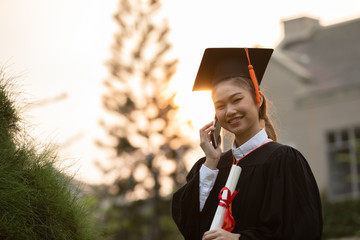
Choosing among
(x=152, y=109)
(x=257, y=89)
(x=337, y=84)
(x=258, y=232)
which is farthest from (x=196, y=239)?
(x=152, y=109)

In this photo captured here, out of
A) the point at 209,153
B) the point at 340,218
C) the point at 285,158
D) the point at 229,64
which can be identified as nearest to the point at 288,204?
the point at 285,158

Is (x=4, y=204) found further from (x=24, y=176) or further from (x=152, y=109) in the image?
(x=152, y=109)

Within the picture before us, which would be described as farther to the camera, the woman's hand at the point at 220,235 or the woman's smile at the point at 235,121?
the woman's smile at the point at 235,121

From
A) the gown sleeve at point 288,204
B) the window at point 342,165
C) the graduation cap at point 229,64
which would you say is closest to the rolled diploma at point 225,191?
the gown sleeve at point 288,204

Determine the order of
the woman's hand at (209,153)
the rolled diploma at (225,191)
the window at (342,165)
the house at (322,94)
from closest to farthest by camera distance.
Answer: the rolled diploma at (225,191) → the woman's hand at (209,153) → the window at (342,165) → the house at (322,94)

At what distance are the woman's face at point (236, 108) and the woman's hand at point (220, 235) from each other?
1.81 ft

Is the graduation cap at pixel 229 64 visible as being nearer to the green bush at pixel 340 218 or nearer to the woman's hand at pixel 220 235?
the woman's hand at pixel 220 235

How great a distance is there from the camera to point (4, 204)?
323 cm

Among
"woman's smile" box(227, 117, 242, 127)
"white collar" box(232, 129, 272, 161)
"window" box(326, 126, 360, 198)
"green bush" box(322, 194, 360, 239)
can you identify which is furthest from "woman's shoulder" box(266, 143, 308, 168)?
"window" box(326, 126, 360, 198)

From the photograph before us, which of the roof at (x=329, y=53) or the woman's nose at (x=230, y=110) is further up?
the roof at (x=329, y=53)

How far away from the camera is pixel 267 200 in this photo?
125 inches

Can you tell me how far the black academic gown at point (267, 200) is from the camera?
3068 millimetres

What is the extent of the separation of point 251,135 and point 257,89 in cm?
24

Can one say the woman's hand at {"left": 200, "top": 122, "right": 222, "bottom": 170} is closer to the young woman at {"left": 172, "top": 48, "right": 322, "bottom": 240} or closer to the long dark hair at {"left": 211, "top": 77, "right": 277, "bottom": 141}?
the young woman at {"left": 172, "top": 48, "right": 322, "bottom": 240}
